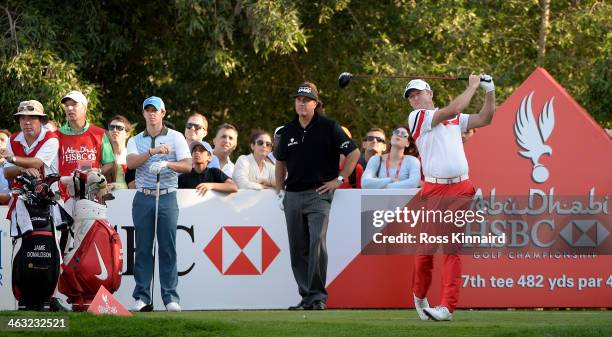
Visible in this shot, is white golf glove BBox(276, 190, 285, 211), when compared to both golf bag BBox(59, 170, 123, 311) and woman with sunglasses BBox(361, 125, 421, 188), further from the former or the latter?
golf bag BBox(59, 170, 123, 311)

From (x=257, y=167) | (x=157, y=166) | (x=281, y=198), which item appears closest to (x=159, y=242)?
(x=157, y=166)

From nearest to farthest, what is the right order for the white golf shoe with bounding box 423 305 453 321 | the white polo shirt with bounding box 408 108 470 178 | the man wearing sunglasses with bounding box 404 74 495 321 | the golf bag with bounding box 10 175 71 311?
the white golf shoe with bounding box 423 305 453 321
the man wearing sunglasses with bounding box 404 74 495 321
the white polo shirt with bounding box 408 108 470 178
the golf bag with bounding box 10 175 71 311

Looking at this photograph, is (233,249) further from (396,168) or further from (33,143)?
(33,143)

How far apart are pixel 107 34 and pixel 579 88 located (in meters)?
8.85

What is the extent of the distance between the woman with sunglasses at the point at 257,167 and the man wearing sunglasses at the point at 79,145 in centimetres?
184

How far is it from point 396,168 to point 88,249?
360 cm

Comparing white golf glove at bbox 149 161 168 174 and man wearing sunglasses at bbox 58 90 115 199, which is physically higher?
man wearing sunglasses at bbox 58 90 115 199

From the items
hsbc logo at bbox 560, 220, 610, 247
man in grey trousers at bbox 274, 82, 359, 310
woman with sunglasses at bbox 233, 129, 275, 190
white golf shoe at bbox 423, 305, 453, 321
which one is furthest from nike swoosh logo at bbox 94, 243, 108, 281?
hsbc logo at bbox 560, 220, 610, 247

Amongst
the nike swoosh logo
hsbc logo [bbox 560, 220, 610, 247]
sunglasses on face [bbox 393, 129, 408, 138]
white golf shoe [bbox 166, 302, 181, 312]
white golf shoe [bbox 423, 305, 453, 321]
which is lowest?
white golf shoe [bbox 166, 302, 181, 312]

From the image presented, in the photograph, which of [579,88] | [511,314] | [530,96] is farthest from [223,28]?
[511,314]

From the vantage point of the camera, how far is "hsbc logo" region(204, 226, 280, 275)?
1431cm

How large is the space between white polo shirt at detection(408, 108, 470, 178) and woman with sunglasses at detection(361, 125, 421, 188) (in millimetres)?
2336

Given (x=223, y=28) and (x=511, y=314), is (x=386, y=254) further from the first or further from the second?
(x=223, y=28)

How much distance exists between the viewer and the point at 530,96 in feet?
47.4
